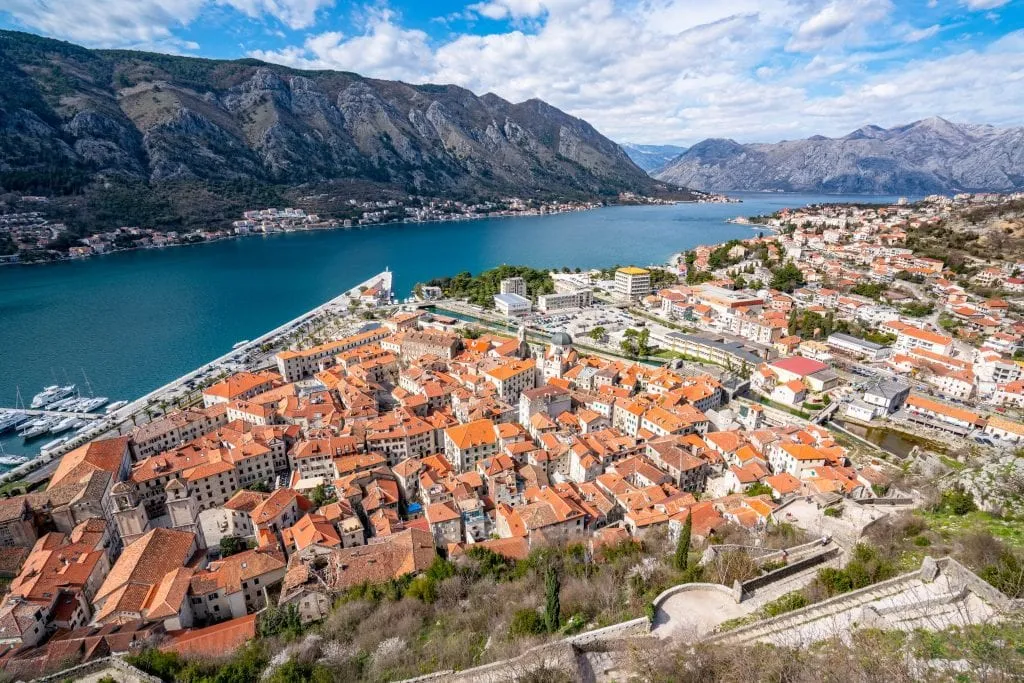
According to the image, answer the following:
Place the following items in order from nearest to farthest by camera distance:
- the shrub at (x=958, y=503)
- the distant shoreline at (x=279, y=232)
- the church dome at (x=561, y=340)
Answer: the shrub at (x=958, y=503) → the church dome at (x=561, y=340) → the distant shoreline at (x=279, y=232)

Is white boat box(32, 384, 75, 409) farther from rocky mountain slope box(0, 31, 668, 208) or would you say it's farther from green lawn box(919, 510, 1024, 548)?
rocky mountain slope box(0, 31, 668, 208)

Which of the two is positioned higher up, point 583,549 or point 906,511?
point 906,511

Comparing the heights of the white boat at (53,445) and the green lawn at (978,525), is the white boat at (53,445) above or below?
below

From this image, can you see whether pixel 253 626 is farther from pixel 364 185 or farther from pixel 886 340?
pixel 364 185

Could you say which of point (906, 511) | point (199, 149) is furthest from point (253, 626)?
point (199, 149)

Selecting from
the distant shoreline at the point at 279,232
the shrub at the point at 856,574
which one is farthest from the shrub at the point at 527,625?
the distant shoreline at the point at 279,232

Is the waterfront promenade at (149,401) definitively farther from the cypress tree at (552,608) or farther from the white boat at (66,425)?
the cypress tree at (552,608)

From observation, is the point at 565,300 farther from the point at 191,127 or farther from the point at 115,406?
the point at 191,127
